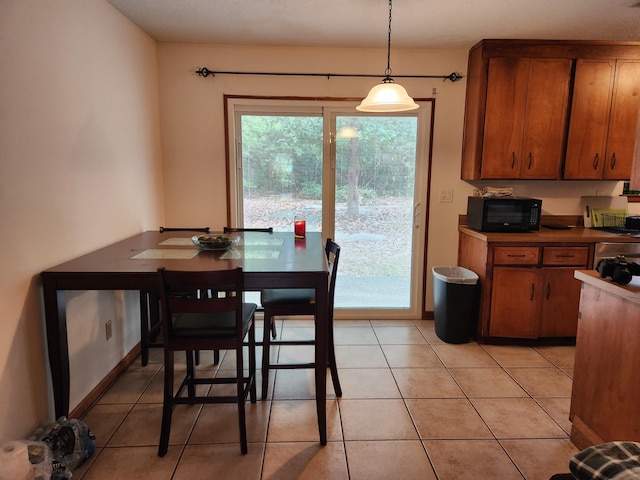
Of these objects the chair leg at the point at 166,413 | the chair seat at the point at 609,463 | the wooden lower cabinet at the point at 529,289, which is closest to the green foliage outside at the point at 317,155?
the wooden lower cabinet at the point at 529,289

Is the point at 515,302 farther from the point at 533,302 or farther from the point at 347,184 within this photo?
the point at 347,184

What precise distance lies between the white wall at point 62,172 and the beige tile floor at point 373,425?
399 millimetres

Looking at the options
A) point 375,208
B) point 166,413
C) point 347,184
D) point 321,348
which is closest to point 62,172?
point 166,413

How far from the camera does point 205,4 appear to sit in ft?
8.64

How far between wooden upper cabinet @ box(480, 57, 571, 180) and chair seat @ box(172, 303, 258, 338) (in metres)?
2.47

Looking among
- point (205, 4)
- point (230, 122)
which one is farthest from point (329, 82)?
point (205, 4)

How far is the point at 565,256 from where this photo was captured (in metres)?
3.16

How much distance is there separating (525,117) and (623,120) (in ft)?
2.74

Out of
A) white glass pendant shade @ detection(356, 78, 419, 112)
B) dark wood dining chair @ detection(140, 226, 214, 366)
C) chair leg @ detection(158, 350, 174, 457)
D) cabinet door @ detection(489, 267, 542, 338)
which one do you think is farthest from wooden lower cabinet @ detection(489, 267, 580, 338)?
chair leg @ detection(158, 350, 174, 457)

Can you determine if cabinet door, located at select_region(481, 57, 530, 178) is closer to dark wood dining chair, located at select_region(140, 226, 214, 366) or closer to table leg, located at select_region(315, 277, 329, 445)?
table leg, located at select_region(315, 277, 329, 445)

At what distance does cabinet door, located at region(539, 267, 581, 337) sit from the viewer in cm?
317

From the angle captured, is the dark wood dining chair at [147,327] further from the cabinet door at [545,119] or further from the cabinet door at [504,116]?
the cabinet door at [545,119]

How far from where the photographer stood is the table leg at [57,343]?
1896 mm

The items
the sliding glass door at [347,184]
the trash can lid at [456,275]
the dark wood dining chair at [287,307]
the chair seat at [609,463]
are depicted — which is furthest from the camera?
the sliding glass door at [347,184]
